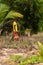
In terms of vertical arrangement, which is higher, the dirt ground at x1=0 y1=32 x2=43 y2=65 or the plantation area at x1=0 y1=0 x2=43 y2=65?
the plantation area at x1=0 y1=0 x2=43 y2=65

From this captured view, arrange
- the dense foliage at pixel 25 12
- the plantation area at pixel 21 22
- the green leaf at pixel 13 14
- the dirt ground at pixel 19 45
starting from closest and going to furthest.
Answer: the dirt ground at pixel 19 45 < the plantation area at pixel 21 22 < the green leaf at pixel 13 14 < the dense foliage at pixel 25 12

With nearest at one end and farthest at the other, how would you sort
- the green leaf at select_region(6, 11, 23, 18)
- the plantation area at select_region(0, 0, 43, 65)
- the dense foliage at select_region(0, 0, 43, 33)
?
the plantation area at select_region(0, 0, 43, 65), the green leaf at select_region(6, 11, 23, 18), the dense foliage at select_region(0, 0, 43, 33)

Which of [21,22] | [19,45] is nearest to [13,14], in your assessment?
[21,22]

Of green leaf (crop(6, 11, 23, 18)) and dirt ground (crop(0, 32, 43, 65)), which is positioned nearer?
dirt ground (crop(0, 32, 43, 65))

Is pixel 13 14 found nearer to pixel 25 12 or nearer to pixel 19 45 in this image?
pixel 25 12

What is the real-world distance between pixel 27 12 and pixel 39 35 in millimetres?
1213

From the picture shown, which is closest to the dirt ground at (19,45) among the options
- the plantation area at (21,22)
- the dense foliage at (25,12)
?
the plantation area at (21,22)

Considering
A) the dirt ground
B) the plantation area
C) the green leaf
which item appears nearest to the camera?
the dirt ground

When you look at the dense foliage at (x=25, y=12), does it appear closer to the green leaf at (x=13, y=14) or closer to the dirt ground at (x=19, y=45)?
the green leaf at (x=13, y=14)

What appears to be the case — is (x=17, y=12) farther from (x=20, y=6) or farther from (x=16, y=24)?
(x=16, y=24)

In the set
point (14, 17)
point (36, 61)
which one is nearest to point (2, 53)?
point (36, 61)

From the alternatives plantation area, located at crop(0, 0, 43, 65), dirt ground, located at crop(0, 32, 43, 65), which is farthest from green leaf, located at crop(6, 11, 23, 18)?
dirt ground, located at crop(0, 32, 43, 65)

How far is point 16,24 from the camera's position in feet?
33.9

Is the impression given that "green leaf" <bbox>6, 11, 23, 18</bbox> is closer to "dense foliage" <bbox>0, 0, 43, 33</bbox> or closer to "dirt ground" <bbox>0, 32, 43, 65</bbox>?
"dense foliage" <bbox>0, 0, 43, 33</bbox>
